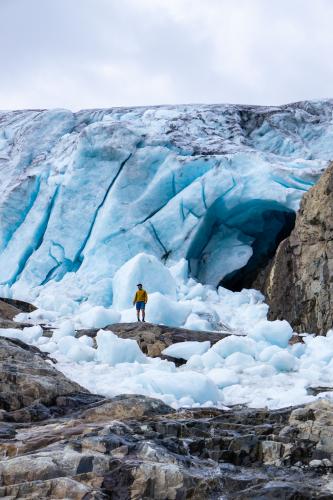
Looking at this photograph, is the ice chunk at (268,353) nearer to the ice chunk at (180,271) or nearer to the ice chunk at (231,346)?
the ice chunk at (231,346)

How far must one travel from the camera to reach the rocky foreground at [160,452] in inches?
148

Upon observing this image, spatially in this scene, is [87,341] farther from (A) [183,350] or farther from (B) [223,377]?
(B) [223,377]

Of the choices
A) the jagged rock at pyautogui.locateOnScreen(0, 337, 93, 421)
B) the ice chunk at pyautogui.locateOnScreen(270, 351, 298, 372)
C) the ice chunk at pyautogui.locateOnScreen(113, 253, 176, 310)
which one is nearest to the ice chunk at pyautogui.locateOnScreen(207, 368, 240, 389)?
the ice chunk at pyautogui.locateOnScreen(270, 351, 298, 372)

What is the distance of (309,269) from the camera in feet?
40.2

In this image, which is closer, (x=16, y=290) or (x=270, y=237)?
(x=16, y=290)

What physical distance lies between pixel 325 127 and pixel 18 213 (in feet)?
28.3

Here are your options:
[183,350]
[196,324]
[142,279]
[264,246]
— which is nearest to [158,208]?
[264,246]

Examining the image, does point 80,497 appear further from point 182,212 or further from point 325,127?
point 325,127

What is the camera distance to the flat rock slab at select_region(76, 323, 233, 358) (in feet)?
31.1

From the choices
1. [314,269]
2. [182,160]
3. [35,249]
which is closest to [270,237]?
[182,160]

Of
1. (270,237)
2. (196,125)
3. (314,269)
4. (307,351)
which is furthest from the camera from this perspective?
(196,125)

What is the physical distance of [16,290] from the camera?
15.8m

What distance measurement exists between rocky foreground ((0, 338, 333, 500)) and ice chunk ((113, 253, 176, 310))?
7.76 meters

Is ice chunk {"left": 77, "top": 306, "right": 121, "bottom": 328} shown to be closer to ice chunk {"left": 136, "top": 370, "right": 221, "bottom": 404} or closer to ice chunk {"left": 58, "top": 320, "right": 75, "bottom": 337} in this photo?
ice chunk {"left": 58, "top": 320, "right": 75, "bottom": 337}
